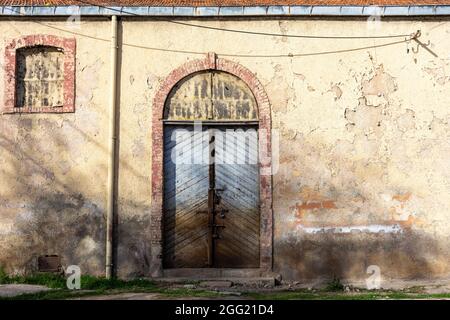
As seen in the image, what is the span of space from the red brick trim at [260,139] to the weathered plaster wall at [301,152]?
0.45ft

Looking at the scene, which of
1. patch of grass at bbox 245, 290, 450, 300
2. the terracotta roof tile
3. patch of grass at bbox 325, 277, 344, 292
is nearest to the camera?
patch of grass at bbox 245, 290, 450, 300

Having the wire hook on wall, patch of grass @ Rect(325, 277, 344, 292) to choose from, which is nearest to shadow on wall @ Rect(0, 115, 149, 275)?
patch of grass @ Rect(325, 277, 344, 292)

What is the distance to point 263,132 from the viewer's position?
11875mm

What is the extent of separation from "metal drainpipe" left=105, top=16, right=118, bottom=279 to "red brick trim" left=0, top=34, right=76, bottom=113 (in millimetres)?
774

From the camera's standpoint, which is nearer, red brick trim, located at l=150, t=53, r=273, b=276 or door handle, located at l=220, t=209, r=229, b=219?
red brick trim, located at l=150, t=53, r=273, b=276

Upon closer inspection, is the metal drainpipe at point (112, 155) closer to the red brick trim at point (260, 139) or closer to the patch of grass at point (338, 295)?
the red brick trim at point (260, 139)

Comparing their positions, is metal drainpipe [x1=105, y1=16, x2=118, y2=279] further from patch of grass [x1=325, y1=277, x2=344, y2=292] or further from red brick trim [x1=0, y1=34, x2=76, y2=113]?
patch of grass [x1=325, y1=277, x2=344, y2=292]

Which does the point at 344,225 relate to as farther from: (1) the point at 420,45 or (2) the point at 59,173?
(2) the point at 59,173

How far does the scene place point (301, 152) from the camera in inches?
468

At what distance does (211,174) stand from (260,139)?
3.79 ft


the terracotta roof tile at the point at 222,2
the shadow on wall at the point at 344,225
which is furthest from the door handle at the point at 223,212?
the terracotta roof tile at the point at 222,2

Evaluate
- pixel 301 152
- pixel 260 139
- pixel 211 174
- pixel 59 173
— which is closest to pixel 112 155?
pixel 59 173

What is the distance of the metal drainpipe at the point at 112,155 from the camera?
11591 millimetres

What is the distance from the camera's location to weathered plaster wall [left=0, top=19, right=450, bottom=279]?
11.7 meters
